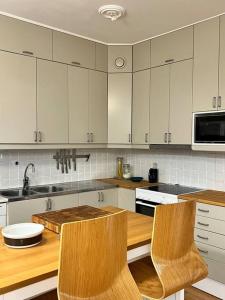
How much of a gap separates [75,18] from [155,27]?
0.88 metres

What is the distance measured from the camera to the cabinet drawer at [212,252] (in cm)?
255

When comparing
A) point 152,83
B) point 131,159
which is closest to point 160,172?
point 131,159

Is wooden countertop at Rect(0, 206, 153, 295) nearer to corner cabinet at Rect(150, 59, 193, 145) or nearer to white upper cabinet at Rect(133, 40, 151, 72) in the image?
corner cabinet at Rect(150, 59, 193, 145)

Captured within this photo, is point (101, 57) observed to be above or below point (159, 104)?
above

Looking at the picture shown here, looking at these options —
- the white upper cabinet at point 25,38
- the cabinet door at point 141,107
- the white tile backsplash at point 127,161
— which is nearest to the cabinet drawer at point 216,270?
the white tile backsplash at point 127,161

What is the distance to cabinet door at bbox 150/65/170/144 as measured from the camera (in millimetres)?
3287

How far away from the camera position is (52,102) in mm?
3162

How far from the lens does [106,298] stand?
1.25 metres

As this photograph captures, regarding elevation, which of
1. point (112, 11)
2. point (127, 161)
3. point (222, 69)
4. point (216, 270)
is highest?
point (112, 11)

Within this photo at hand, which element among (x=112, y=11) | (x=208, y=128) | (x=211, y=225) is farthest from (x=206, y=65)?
(x=211, y=225)

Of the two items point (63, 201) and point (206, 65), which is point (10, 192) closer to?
point (63, 201)

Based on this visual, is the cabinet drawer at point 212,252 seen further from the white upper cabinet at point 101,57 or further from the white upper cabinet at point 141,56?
the white upper cabinet at point 101,57

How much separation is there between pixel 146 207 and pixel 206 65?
5.46ft

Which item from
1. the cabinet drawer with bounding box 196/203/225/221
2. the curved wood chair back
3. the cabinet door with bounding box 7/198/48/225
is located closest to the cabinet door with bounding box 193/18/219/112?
the cabinet drawer with bounding box 196/203/225/221
